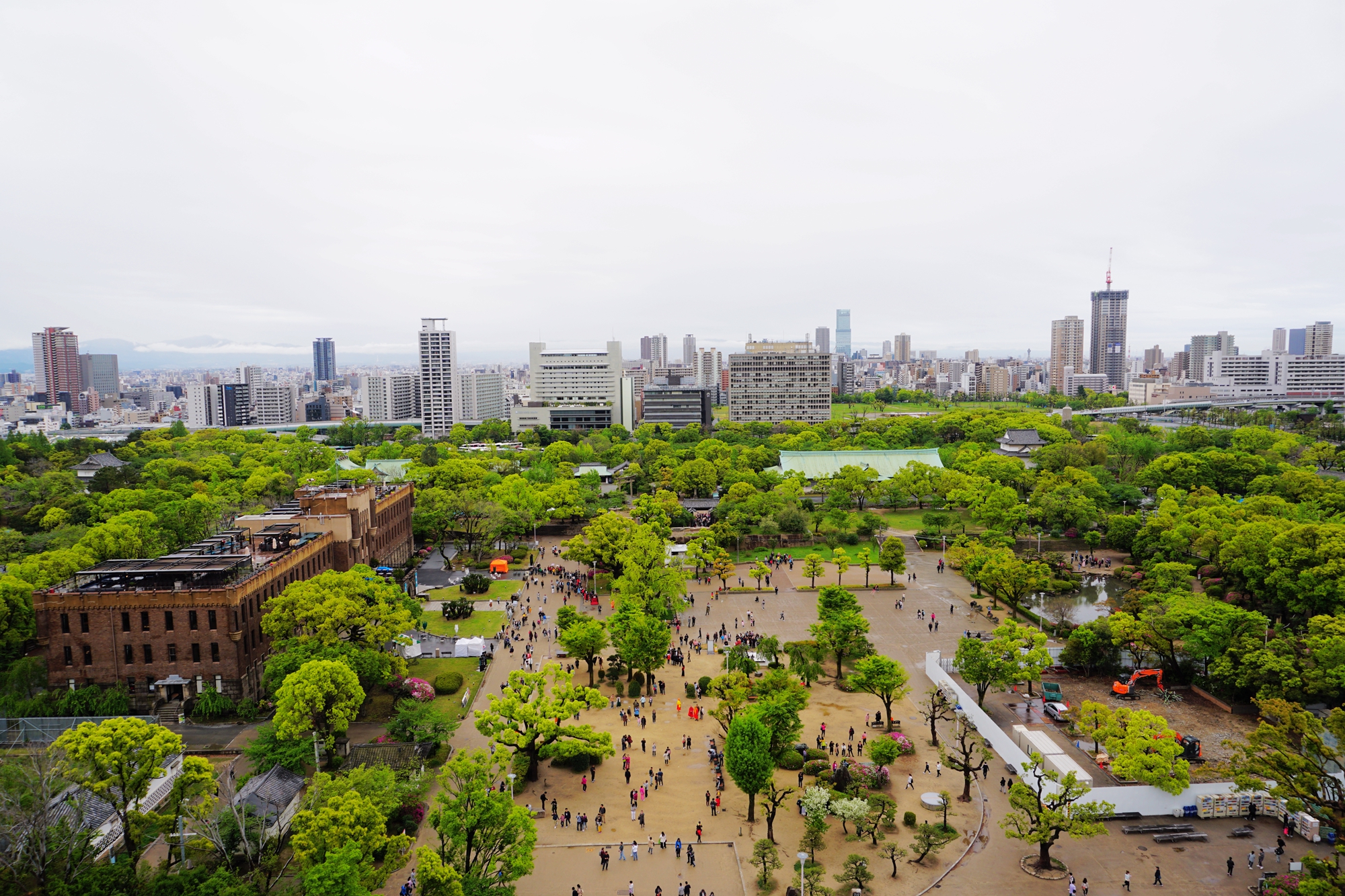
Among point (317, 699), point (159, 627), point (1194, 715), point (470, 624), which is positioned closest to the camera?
point (317, 699)

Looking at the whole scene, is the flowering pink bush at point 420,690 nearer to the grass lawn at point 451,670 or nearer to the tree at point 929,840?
the grass lawn at point 451,670

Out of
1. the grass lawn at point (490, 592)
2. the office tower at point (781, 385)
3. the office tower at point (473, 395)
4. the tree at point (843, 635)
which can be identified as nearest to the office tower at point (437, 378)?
the office tower at point (473, 395)

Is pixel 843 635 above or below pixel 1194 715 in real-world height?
above

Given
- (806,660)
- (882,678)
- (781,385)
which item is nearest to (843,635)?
(806,660)

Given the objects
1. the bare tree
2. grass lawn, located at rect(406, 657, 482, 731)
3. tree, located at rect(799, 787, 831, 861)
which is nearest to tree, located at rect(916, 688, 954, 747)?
tree, located at rect(799, 787, 831, 861)

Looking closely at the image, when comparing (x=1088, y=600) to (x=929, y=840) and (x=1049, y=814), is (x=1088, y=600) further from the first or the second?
(x=929, y=840)

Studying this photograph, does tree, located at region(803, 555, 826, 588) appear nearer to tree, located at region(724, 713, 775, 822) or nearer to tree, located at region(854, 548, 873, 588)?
tree, located at region(854, 548, 873, 588)
